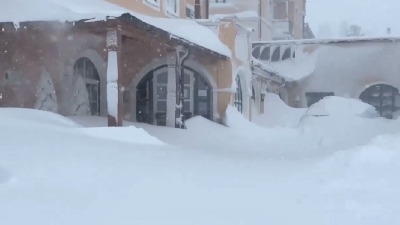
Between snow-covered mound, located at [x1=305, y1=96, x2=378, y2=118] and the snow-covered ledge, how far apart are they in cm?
910

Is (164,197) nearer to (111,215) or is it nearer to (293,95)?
(111,215)

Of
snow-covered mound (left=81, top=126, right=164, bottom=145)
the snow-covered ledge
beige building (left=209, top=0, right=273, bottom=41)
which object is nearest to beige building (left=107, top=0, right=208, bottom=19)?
the snow-covered ledge

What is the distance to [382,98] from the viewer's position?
83.8 ft

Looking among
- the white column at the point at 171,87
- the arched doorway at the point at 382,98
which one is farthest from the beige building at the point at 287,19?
the white column at the point at 171,87

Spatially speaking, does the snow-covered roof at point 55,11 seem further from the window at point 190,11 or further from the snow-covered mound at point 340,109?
the window at point 190,11

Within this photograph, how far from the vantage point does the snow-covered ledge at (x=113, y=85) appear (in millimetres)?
9805

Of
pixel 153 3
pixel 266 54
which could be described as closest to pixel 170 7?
pixel 153 3

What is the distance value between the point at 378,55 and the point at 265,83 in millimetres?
6188

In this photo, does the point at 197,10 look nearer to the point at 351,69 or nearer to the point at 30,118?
the point at 351,69

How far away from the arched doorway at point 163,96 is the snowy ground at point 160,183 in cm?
722

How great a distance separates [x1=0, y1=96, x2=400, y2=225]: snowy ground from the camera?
3902 millimetres

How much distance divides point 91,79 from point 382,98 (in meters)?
16.5

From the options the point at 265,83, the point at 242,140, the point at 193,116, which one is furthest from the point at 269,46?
the point at 242,140

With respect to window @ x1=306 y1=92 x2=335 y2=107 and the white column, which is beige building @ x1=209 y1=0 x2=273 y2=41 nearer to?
window @ x1=306 y1=92 x2=335 y2=107
